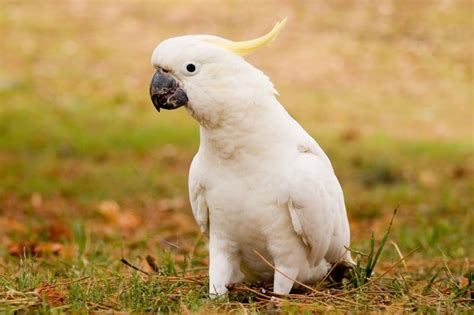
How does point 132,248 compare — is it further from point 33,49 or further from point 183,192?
point 33,49

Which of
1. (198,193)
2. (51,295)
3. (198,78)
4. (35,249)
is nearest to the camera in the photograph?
(51,295)

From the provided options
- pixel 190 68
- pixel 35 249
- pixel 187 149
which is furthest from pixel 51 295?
pixel 187 149

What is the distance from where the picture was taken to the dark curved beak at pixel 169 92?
3002mm

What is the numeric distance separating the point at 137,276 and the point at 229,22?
962 cm

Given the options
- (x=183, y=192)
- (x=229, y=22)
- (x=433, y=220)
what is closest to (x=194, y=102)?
(x=433, y=220)

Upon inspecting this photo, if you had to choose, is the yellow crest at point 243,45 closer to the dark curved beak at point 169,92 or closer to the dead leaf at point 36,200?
the dark curved beak at point 169,92

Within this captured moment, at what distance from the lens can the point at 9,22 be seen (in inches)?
475

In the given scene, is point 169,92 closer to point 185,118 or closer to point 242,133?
point 242,133

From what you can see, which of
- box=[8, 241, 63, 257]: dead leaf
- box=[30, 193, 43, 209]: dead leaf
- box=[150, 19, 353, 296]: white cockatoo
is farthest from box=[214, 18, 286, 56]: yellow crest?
box=[30, 193, 43, 209]: dead leaf

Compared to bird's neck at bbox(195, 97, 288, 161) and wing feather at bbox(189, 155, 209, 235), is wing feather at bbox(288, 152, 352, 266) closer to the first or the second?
bird's neck at bbox(195, 97, 288, 161)

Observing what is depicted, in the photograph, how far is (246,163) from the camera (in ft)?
10.1

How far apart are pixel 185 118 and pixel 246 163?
20.2ft

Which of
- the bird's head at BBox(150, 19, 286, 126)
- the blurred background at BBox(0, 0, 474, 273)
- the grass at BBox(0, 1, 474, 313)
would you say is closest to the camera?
the bird's head at BBox(150, 19, 286, 126)

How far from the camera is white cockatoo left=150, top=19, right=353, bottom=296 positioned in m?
3.00
